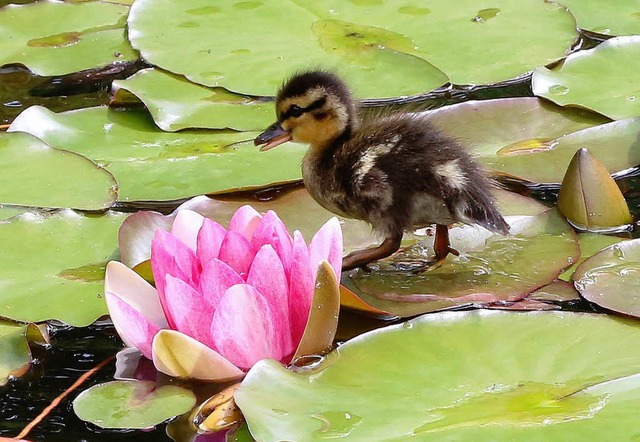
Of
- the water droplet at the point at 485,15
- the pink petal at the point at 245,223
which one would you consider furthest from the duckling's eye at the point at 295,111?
the water droplet at the point at 485,15

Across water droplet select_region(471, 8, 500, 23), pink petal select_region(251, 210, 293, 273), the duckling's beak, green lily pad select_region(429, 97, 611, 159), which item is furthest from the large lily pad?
pink petal select_region(251, 210, 293, 273)

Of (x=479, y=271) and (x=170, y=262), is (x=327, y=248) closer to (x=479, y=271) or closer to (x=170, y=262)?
(x=170, y=262)

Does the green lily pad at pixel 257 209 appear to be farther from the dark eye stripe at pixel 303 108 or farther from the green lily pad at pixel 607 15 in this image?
the green lily pad at pixel 607 15

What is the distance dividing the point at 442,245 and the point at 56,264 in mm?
886

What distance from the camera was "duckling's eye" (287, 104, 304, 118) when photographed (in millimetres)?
2719

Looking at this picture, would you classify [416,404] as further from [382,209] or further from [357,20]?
[357,20]

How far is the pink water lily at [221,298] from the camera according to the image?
2.02 meters

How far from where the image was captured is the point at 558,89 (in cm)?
323

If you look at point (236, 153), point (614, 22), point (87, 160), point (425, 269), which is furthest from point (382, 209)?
point (614, 22)

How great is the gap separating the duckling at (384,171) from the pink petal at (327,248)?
274 millimetres

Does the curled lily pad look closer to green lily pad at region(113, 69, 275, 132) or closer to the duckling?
the duckling

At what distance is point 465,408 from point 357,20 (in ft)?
6.85

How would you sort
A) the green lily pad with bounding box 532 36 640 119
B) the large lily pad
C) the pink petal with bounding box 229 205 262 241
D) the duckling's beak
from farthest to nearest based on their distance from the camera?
1. the large lily pad
2. the green lily pad with bounding box 532 36 640 119
3. the duckling's beak
4. the pink petal with bounding box 229 205 262 241

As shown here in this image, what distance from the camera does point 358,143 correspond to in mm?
2613
